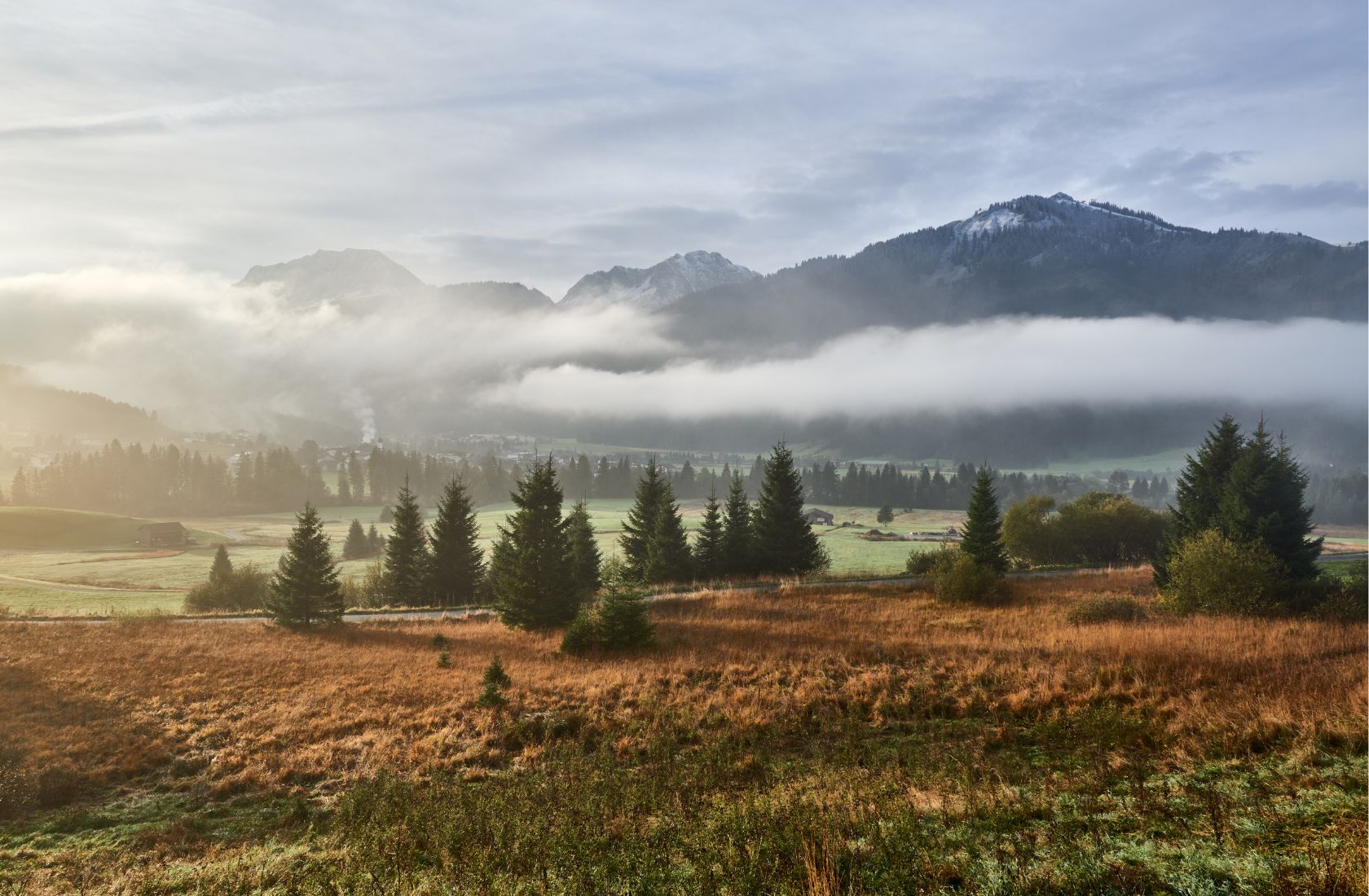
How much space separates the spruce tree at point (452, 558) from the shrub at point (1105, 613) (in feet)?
134

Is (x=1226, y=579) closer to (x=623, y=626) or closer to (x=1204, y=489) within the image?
(x=1204, y=489)

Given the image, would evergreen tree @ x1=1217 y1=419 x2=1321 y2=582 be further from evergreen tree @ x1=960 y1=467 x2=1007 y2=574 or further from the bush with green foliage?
the bush with green foliage

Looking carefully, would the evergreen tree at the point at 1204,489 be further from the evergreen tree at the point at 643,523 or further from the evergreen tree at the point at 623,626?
the evergreen tree at the point at 643,523

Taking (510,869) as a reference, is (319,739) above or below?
below

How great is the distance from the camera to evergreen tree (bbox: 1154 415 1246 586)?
3319 cm

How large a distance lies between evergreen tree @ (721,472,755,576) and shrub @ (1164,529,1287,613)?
27.1 m

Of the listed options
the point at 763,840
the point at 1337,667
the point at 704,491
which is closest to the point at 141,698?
the point at 763,840

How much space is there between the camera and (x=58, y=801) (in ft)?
39.9

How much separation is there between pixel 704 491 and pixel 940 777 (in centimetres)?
18059

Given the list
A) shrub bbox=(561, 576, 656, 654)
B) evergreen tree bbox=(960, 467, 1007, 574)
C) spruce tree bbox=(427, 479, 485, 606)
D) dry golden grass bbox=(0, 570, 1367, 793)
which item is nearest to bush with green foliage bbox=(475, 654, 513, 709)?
dry golden grass bbox=(0, 570, 1367, 793)

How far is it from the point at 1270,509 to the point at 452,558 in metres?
51.9

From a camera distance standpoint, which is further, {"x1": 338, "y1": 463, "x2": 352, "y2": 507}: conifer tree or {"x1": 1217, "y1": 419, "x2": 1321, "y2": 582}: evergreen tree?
{"x1": 338, "y1": 463, "x2": 352, "y2": 507}: conifer tree

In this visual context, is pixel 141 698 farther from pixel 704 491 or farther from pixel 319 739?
pixel 704 491

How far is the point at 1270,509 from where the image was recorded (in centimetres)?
2889
